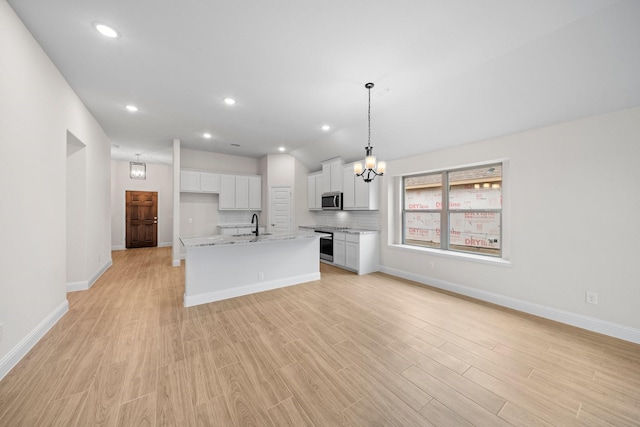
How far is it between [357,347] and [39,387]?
2554 millimetres

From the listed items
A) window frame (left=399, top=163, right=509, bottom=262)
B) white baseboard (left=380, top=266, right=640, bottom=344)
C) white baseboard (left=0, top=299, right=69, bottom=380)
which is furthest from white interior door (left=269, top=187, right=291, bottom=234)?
white baseboard (left=0, top=299, right=69, bottom=380)

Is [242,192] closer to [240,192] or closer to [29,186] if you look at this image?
[240,192]

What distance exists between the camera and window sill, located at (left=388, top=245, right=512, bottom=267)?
11.7 ft

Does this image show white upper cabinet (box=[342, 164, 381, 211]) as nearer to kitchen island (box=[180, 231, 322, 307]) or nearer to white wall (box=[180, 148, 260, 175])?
kitchen island (box=[180, 231, 322, 307])

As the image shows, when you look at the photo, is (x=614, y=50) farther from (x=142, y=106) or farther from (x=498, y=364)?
(x=142, y=106)

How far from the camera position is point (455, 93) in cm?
318

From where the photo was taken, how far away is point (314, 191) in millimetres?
6910

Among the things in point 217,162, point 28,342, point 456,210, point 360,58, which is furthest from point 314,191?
point 28,342

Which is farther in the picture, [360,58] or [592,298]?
[592,298]

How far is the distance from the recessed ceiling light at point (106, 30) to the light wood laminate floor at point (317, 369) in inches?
119

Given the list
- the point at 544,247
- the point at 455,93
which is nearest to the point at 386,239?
the point at 544,247

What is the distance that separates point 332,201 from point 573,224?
4.24 metres

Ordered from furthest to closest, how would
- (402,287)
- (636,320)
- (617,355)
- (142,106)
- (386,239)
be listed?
(386,239) < (402,287) < (142,106) < (636,320) < (617,355)

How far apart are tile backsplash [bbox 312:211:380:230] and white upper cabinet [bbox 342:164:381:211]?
353 mm
